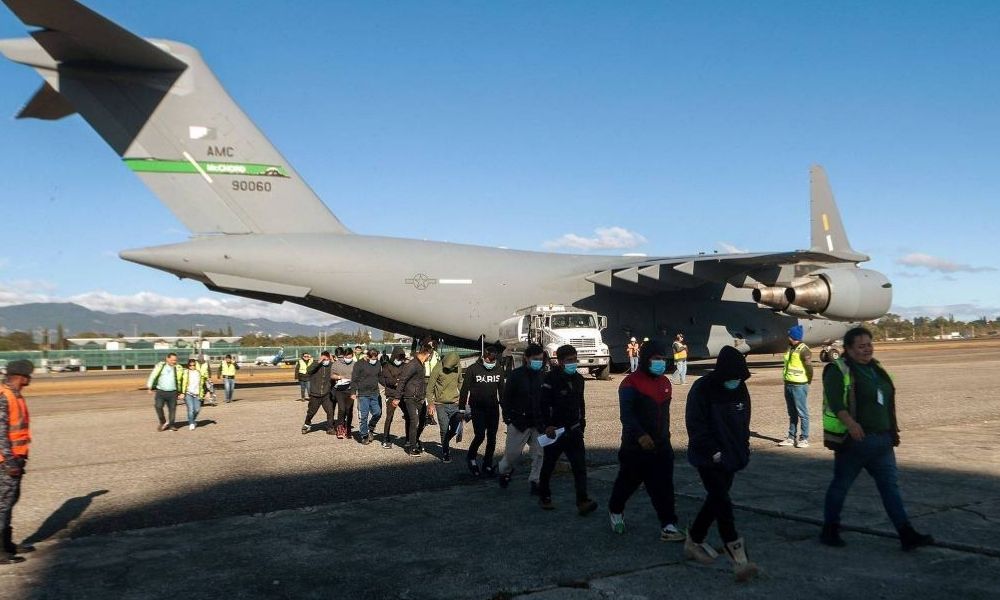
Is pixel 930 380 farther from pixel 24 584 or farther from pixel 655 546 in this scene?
pixel 24 584

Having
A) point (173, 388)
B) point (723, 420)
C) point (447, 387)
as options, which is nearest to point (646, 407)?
point (723, 420)

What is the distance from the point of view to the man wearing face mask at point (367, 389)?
12656 millimetres

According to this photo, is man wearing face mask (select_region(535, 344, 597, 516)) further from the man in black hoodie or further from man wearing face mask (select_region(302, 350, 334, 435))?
man wearing face mask (select_region(302, 350, 334, 435))

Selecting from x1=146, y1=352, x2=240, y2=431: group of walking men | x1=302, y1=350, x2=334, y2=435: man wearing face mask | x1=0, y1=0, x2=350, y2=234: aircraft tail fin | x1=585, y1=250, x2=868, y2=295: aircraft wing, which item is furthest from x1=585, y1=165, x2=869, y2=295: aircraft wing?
x1=146, y1=352, x2=240, y2=431: group of walking men

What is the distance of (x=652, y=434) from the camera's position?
6090 mm

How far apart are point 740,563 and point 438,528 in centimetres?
286

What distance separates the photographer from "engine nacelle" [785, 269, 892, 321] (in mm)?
24641

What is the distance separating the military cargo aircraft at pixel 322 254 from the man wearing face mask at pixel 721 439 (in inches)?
666

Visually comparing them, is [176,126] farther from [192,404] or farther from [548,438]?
[548,438]

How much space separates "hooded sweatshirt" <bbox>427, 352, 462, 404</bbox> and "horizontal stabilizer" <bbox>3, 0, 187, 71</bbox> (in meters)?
12.2

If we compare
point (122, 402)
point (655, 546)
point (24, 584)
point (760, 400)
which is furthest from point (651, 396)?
point (122, 402)

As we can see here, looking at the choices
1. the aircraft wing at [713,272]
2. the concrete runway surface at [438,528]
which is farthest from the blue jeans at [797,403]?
the aircraft wing at [713,272]

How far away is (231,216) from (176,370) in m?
7.92

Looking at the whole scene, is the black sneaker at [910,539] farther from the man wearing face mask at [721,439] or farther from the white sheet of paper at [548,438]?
the white sheet of paper at [548,438]
